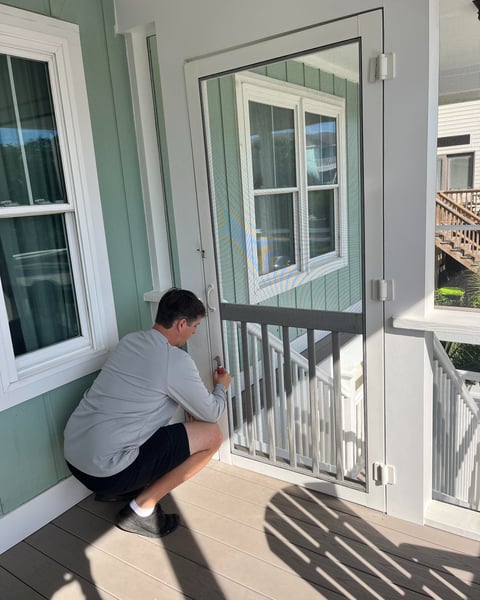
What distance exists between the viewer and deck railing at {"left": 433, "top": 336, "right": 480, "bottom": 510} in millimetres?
2492

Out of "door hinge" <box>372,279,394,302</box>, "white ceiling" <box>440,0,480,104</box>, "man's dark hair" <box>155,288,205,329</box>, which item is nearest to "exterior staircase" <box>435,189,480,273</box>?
"door hinge" <box>372,279,394,302</box>

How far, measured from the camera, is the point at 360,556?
2.05 m

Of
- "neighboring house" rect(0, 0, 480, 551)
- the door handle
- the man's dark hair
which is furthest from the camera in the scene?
the door handle

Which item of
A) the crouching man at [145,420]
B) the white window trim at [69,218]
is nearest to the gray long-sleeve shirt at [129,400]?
the crouching man at [145,420]

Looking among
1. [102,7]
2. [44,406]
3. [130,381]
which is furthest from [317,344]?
[102,7]

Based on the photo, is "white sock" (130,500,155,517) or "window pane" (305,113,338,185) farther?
"white sock" (130,500,155,517)

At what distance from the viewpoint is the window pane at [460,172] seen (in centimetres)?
193

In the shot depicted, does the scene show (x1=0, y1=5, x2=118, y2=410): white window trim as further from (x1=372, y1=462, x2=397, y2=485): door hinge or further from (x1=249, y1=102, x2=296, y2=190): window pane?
(x1=372, y1=462, x2=397, y2=485): door hinge

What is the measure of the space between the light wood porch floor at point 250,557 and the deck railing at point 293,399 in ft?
0.75

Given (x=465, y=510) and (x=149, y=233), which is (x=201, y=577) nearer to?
(x=465, y=510)

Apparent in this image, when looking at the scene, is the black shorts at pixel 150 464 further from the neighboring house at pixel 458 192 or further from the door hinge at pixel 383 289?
the neighboring house at pixel 458 192

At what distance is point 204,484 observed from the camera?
266 cm

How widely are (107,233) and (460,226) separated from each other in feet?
5.91

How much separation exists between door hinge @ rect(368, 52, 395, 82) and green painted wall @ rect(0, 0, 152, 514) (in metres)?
1.43
